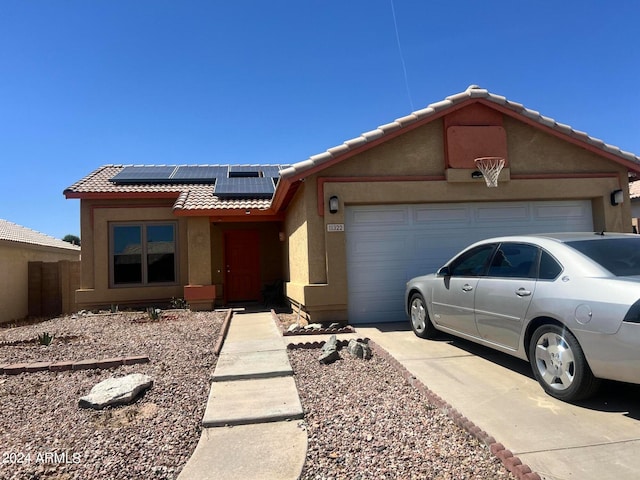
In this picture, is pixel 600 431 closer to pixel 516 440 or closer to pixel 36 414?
pixel 516 440

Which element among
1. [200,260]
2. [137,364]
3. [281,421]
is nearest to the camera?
[281,421]

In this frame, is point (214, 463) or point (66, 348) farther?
point (66, 348)

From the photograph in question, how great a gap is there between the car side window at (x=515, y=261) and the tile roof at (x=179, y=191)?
7.76m

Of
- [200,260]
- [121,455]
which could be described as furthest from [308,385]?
[200,260]

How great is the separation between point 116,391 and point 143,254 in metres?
8.76

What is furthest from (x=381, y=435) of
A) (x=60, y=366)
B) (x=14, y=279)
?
(x=14, y=279)

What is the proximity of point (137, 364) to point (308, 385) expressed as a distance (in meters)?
2.47

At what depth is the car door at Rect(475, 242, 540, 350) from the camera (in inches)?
186

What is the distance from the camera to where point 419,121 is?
8719mm

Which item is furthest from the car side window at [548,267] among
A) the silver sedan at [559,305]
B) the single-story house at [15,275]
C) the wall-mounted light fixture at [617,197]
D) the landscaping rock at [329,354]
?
the single-story house at [15,275]

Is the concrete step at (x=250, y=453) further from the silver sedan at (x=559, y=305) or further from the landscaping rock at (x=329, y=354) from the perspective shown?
the silver sedan at (x=559, y=305)

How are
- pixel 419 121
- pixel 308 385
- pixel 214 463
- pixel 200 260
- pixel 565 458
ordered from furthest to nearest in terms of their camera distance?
pixel 200 260 → pixel 419 121 → pixel 308 385 → pixel 214 463 → pixel 565 458

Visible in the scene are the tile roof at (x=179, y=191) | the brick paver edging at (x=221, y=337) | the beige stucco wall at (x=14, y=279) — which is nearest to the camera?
the brick paver edging at (x=221, y=337)

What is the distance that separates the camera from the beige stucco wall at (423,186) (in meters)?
8.50
